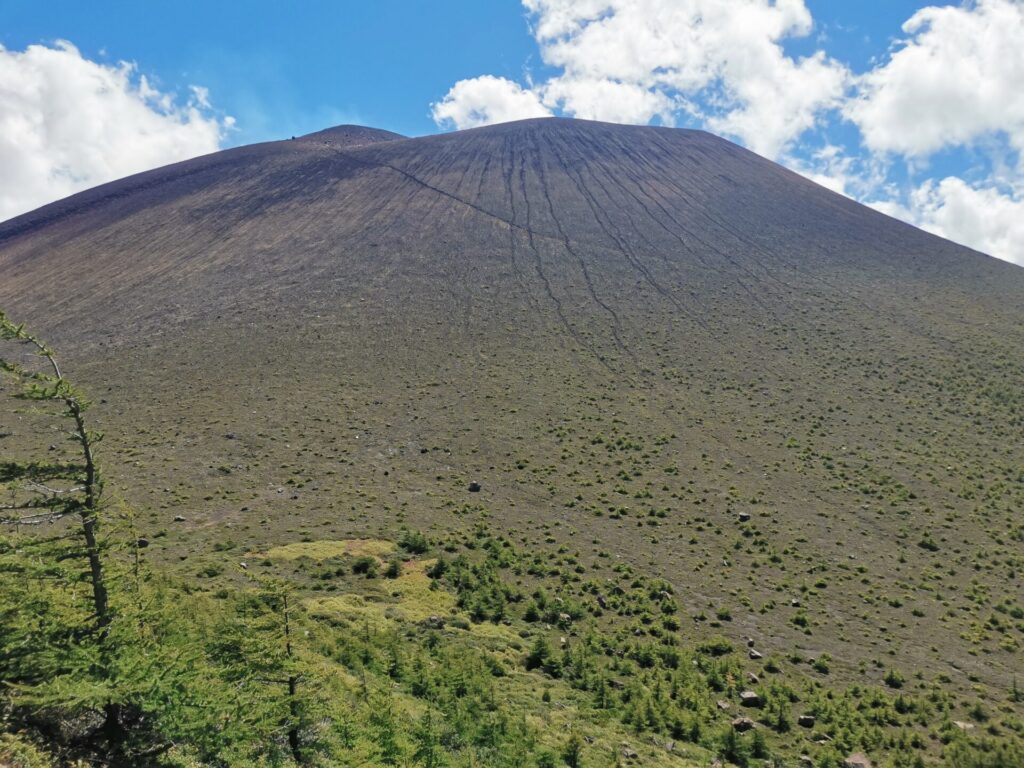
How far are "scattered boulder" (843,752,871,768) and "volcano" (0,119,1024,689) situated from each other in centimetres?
494

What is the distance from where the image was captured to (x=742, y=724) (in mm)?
14891

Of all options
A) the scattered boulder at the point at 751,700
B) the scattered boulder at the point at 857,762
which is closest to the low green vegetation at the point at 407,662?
the scattered boulder at the point at 751,700

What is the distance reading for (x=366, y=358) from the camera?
146 ft

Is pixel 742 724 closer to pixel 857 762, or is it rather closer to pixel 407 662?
pixel 857 762

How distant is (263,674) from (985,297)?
66.4 metres

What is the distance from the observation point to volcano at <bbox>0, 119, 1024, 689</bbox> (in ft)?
80.4

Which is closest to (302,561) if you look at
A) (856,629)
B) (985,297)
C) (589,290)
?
(856,629)

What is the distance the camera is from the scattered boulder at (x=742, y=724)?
14.8 meters

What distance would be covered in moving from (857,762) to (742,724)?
2.39m

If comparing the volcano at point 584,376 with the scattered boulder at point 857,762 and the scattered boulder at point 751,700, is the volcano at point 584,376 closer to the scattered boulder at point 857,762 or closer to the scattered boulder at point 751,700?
the scattered boulder at point 751,700

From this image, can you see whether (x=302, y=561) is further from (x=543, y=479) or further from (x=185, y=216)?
(x=185, y=216)

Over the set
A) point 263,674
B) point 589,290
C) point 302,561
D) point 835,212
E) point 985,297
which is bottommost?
point 302,561

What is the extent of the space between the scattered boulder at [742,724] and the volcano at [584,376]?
16.0ft

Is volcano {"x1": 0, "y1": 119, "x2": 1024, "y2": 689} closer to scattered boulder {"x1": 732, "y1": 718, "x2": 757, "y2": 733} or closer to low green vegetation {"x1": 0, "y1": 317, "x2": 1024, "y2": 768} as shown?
low green vegetation {"x1": 0, "y1": 317, "x2": 1024, "y2": 768}
